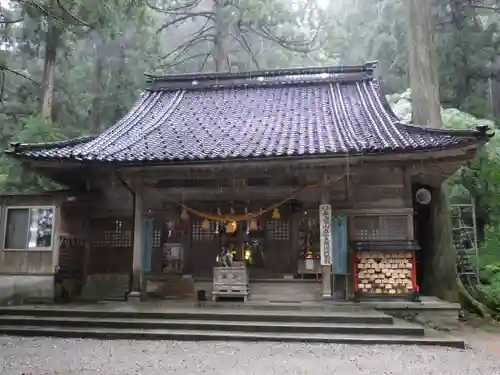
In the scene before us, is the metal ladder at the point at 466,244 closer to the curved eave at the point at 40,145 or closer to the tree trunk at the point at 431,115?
the tree trunk at the point at 431,115

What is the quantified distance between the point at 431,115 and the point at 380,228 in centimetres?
351

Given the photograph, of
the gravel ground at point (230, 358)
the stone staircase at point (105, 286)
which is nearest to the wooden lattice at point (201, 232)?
the stone staircase at point (105, 286)

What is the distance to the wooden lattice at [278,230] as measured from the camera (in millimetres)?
11852

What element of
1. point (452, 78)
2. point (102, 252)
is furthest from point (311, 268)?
point (452, 78)

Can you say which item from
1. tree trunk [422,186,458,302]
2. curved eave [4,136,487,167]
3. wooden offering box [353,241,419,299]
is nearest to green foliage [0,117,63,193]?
curved eave [4,136,487,167]

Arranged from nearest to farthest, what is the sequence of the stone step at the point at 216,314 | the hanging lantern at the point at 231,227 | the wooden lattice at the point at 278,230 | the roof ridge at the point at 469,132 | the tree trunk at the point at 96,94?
the roof ridge at the point at 469,132 < the stone step at the point at 216,314 < the hanging lantern at the point at 231,227 < the wooden lattice at the point at 278,230 < the tree trunk at the point at 96,94

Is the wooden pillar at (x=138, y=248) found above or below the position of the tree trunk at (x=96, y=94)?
below

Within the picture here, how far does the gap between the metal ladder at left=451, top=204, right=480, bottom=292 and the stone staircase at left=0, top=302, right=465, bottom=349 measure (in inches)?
208

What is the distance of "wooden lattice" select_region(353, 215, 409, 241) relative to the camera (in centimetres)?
1055

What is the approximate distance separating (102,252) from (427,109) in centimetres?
954

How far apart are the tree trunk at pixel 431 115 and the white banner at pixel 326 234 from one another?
3.20 metres

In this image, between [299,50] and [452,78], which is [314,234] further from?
[299,50]

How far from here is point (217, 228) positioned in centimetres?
1184

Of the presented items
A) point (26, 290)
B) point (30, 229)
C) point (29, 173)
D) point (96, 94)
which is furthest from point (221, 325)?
point (96, 94)
